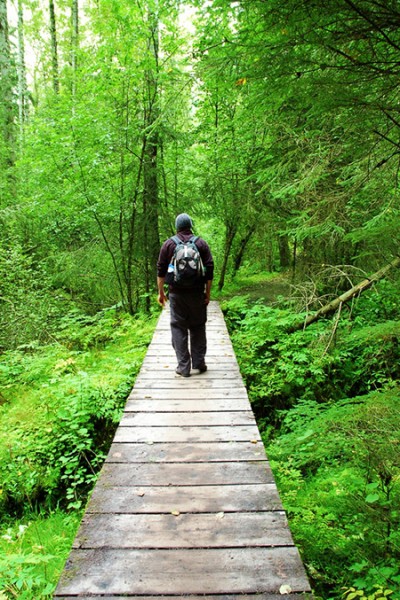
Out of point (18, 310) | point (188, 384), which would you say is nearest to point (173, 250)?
point (188, 384)

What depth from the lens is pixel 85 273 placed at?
33.3 ft

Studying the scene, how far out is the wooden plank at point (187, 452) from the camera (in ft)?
10.1

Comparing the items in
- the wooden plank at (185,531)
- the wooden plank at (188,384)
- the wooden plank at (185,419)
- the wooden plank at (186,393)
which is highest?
the wooden plank at (185,531)

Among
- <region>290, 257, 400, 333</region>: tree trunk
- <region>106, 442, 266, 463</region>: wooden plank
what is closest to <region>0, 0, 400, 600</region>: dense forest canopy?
<region>290, 257, 400, 333</region>: tree trunk

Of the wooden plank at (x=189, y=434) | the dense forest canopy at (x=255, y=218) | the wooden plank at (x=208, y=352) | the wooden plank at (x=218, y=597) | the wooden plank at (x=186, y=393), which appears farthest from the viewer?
the wooden plank at (x=208, y=352)

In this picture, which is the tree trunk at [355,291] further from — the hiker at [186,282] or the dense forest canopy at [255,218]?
the hiker at [186,282]

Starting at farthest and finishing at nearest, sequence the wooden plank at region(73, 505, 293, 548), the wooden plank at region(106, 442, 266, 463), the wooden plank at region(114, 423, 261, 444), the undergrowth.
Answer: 1. the wooden plank at region(114, 423, 261, 444)
2. the wooden plank at region(106, 442, 266, 463)
3. the undergrowth
4. the wooden plank at region(73, 505, 293, 548)

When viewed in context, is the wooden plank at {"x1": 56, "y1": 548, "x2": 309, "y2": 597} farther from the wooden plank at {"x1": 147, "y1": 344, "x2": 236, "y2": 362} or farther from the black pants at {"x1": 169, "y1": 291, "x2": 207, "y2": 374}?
the wooden plank at {"x1": 147, "y1": 344, "x2": 236, "y2": 362}

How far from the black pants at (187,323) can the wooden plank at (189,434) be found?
1467 millimetres

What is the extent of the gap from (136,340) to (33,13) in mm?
26607

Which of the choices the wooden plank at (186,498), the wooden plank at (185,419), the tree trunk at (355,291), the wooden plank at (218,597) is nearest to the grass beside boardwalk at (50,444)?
the wooden plank at (186,498)

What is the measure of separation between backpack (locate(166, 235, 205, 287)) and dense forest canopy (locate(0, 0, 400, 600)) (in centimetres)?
151

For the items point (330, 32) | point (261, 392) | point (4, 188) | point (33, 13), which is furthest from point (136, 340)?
point (33, 13)

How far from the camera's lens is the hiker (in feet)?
14.9
